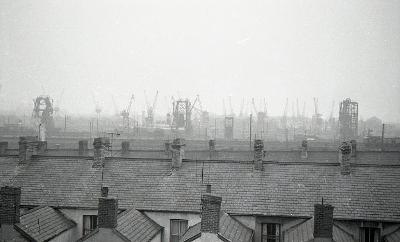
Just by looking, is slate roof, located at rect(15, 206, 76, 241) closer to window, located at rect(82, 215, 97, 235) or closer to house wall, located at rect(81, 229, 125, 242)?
window, located at rect(82, 215, 97, 235)

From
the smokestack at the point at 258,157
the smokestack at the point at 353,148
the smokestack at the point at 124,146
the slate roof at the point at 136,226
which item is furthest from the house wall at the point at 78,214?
the smokestack at the point at 353,148

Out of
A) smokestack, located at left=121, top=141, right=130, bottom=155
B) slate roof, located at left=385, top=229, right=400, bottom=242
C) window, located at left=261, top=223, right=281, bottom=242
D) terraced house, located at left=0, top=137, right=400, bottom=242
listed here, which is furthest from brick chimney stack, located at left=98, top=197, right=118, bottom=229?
smokestack, located at left=121, top=141, right=130, bottom=155

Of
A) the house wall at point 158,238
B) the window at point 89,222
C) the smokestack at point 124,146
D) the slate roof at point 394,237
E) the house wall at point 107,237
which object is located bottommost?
the house wall at point 158,238

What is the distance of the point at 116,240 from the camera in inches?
837

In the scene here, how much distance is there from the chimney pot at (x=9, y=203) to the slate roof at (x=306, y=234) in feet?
49.4

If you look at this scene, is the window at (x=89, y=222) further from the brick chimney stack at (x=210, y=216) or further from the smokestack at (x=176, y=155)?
the brick chimney stack at (x=210, y=216)

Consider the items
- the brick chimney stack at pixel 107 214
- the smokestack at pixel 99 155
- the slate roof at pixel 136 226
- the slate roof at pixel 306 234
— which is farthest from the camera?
the smokestack at pixel 99 155

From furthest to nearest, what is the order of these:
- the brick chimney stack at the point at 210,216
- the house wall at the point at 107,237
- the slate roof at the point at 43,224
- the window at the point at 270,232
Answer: the window at the point at 270,232 < the slate roof at the point at 43,224 < the house wall at the point at 107,237 < the brick chimney stack at the point at 210,216

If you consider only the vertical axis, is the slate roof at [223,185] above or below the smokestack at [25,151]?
below

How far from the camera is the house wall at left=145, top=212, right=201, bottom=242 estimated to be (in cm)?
2612

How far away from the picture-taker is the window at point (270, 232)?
25750mm

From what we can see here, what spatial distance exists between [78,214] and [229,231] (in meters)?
11.0

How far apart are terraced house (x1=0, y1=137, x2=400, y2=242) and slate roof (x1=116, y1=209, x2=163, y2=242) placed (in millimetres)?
86

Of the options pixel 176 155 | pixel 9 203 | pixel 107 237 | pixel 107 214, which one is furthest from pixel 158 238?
pixel 9 203
